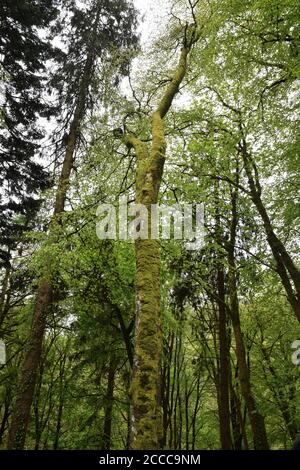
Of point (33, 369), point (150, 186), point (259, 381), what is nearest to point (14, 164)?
point (33, 369)

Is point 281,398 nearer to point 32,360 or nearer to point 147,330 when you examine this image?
point 32,360

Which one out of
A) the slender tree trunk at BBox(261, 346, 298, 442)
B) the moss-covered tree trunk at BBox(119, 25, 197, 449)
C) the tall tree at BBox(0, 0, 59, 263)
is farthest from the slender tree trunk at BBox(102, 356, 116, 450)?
the moss-covered tree trunk at BBox(119, 25, 197, 449)

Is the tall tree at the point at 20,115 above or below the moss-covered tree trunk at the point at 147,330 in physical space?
above

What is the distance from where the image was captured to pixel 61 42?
14.6m

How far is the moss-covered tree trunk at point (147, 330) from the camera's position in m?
4.16

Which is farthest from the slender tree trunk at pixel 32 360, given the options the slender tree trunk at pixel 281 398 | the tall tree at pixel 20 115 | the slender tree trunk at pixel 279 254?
the slender tree trunk at pixel 281 398

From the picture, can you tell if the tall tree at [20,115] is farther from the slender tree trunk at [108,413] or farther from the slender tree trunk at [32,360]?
the slender tree trunk at [108,413]

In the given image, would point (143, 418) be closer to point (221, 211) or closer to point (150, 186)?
point (150, 186)

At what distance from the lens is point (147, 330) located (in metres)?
4.74

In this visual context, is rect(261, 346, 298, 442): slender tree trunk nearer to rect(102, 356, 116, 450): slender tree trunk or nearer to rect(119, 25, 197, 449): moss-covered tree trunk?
rect(102, 356, 116, 450): slender tree trunk

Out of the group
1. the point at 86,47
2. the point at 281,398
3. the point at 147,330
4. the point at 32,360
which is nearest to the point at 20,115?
the point at 86,47

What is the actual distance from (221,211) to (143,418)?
892 centimetres

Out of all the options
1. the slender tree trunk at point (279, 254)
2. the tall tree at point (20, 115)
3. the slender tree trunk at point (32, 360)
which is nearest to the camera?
the slender tree trunk at point (279, 254)
